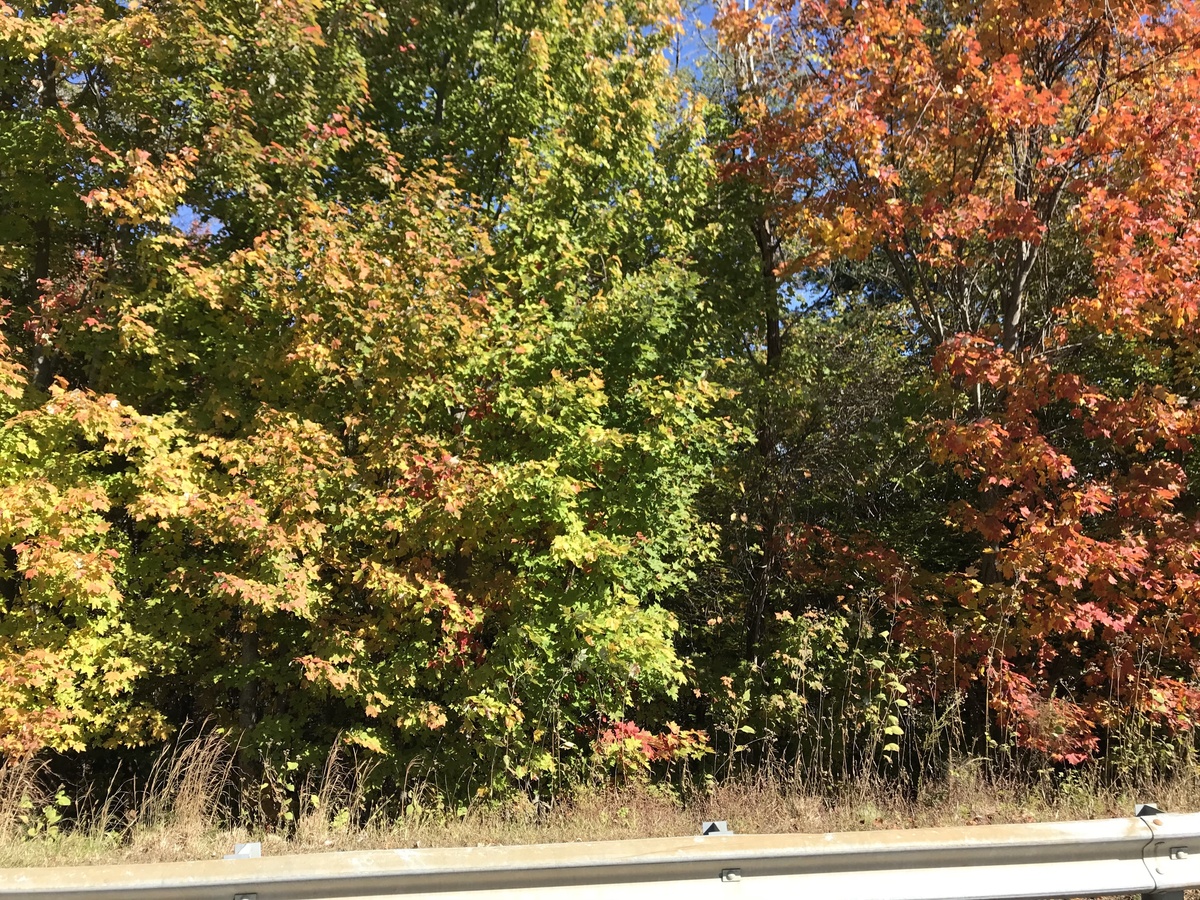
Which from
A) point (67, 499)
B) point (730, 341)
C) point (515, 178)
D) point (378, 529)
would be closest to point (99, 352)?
point (67, 499)

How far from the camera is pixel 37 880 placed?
249 cm

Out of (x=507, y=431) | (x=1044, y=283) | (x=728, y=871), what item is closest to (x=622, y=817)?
(x=728, y=871)

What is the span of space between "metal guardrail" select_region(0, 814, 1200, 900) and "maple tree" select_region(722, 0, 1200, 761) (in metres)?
2.79

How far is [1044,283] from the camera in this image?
736cm

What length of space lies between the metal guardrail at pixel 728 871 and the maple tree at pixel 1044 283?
2795mm

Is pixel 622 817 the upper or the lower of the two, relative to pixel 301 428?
lower

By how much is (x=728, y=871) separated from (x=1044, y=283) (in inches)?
271

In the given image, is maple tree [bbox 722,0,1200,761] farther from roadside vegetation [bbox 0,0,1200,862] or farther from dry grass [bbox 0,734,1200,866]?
dry grass [bbox 0,734,1200,866]

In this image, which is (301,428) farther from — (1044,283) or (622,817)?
(1044,283)

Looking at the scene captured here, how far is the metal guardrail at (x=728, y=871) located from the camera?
2516 mm

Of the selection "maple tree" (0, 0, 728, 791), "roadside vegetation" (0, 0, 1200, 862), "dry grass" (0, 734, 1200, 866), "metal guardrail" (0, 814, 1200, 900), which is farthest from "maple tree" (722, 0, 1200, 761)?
"metal guardrail" (0, 814, 1200, 900)

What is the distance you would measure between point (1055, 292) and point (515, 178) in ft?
18.6

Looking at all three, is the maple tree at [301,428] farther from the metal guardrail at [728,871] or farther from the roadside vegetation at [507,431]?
the metal guardrail at [728,871]

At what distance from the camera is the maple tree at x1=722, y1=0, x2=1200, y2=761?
18.6 feet
